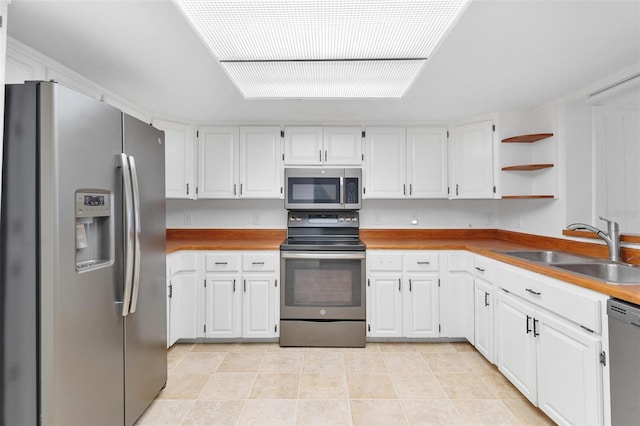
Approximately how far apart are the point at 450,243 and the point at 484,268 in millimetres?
563

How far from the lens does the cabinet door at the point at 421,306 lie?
2881 mm

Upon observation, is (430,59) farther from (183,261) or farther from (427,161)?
(183,261)

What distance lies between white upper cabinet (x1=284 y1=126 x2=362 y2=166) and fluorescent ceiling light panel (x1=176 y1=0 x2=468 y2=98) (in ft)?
3.69

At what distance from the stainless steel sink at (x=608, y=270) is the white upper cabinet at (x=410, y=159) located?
54.0 inches

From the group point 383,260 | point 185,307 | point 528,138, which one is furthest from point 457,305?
point 185,307

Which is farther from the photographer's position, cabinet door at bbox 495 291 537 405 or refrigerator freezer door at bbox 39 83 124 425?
cabinet door at bbox 495 291 537 405

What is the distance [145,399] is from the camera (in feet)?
6.02

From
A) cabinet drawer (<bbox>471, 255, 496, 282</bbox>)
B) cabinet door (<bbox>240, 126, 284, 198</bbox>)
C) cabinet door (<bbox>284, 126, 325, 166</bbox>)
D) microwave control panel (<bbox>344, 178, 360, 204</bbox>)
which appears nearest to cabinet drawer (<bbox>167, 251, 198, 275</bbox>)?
cabinet door (<bbox>240, 126, 284, 198</bbox>)

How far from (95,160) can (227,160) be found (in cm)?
187

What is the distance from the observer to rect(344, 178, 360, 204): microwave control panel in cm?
318

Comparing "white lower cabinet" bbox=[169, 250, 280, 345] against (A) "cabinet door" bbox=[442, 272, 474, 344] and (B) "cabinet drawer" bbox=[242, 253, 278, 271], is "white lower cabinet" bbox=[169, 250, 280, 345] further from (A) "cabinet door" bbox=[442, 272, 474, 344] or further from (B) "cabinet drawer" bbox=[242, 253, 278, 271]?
(A) "cabinet door" bbox=[442, 272, 474, 344]

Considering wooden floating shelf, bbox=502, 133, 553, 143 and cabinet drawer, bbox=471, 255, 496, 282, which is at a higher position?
wooden floating shelf, bbox=502, 133, 553, 143

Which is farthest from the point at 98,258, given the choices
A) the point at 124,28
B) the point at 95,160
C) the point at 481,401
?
the point at 481,401

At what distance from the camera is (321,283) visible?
2.87m
